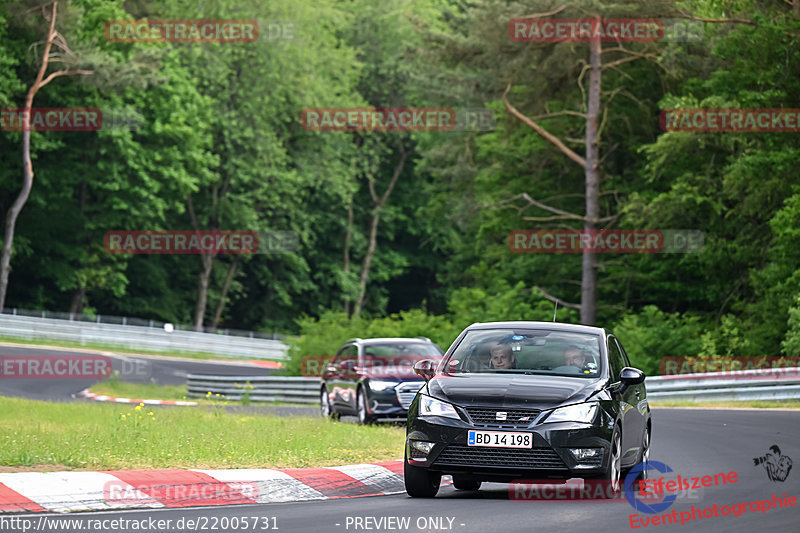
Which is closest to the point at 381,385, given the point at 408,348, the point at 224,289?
the point at 408,348

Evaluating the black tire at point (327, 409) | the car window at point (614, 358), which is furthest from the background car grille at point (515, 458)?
the black tire at point (327, 409)

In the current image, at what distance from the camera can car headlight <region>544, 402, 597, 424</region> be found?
11.0 m

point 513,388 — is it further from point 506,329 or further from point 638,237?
point 638,237

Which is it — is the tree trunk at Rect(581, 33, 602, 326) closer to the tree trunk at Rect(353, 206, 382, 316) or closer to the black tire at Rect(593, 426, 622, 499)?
the black tire at Rect(593, 426, 622, 499)

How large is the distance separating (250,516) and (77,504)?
147 centimetres

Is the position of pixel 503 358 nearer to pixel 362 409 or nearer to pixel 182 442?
pixel 182 442

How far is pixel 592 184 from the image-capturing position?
43781 mm

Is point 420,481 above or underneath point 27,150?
underneath

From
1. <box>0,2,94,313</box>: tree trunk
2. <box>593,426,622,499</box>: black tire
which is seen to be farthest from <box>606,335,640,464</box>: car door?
<box>0,2,94,313</box>: tree trunk

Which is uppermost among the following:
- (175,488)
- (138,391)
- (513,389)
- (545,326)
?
(545,326)

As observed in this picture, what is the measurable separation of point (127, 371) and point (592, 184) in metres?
18.8

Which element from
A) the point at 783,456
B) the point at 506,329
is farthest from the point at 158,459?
the point at 783,456

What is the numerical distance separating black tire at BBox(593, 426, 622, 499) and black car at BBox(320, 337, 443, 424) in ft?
31.9

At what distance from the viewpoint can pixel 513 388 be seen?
1129 centimetres
